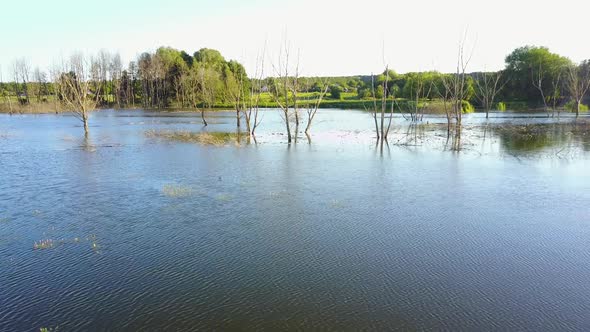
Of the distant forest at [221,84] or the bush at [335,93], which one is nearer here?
the distant forest at [221,84]

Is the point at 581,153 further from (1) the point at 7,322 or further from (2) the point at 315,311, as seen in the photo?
(1) the point at 7,322

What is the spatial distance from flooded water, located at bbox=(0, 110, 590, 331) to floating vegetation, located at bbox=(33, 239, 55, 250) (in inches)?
1.4

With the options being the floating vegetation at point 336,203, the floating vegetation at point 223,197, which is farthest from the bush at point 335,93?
the floating vegetation at point 336,203

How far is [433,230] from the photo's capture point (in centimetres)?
957

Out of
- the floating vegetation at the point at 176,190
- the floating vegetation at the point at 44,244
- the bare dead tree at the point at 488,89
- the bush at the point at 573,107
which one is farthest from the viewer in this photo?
the bush at the point at 573,107

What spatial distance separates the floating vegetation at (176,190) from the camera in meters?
12.5

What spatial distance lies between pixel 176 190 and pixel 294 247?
577 centimetres

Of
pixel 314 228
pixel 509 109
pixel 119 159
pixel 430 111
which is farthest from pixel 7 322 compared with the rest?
pixel 509 109

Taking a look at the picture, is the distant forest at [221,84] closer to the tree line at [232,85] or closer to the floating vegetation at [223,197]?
the tree line at [232,85]

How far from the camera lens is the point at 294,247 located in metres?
8.48

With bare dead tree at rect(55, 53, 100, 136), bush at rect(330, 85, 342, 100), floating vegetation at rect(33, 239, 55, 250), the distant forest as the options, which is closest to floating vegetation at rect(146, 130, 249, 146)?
bare dead tree at rect(55, 53, 100, 136)

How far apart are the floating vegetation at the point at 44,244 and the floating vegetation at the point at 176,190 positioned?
4.06m

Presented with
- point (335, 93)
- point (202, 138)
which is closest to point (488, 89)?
point (335, 93)

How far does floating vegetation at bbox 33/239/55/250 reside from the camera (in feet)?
27.2
